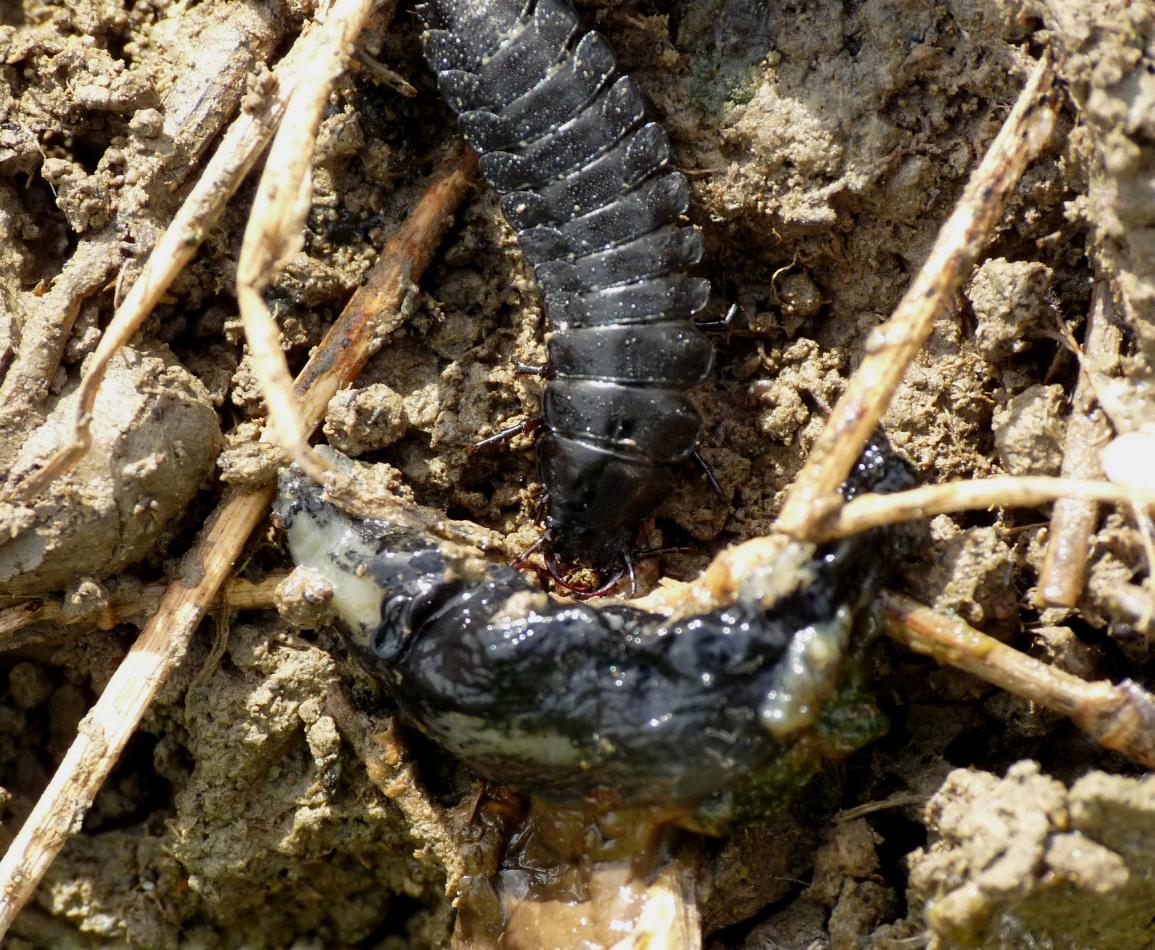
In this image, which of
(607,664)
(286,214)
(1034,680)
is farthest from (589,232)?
(1034,680)

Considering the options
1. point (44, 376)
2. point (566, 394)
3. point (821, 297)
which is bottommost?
point (821, 297)

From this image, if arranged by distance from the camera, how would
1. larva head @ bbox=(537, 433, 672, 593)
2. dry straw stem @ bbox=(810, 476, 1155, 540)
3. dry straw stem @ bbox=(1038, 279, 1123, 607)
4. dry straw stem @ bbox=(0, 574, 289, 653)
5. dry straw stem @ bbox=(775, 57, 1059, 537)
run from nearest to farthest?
dry straw stem @ bbox=(810, 476, 1155, 540)
dry straw stem @ bbox=(775, 57, 1059, 537)
dry straw stem @ bbox=(1038, 279, 1123, 607)
dry straw stem @ bbox=(0, 574, 289, 653)
larva head @ bbox=(537, 433, 672, 593)

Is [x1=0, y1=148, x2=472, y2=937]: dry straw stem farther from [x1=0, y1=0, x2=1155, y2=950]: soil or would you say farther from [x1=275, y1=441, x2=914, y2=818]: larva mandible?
[x1=275, y1=441, x2=914, y2=818]: larva mandible

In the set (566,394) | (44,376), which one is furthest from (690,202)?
(44,376)

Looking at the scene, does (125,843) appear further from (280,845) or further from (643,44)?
(643,44)

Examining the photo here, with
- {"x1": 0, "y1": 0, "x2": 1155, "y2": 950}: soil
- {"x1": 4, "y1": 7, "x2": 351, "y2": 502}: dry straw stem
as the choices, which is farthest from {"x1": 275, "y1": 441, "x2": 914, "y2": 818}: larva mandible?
{"x1": 4, "y1": 7, "x2": 351, "y2": 502}: dry straw stem
